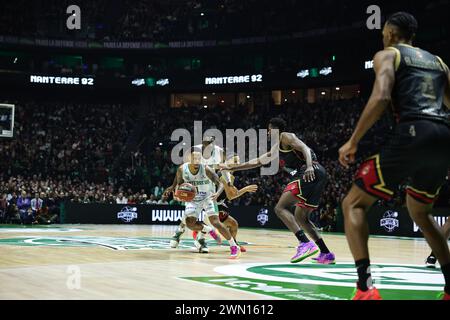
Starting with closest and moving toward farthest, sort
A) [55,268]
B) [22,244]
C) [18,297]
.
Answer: [18,297]
[55,268]
[22,244]

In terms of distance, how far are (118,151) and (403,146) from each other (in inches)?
1357

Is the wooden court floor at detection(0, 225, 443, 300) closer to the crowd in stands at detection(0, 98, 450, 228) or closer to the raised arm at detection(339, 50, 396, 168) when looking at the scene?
the raised arm at detection(339, 50, 396, 168)

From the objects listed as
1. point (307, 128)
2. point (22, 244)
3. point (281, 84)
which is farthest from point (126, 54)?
point (22, 244)

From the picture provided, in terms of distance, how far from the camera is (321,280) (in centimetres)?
771

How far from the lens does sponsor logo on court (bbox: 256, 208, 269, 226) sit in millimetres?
28125

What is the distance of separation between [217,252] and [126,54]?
110 feet

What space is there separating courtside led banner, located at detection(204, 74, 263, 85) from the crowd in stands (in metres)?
1.67

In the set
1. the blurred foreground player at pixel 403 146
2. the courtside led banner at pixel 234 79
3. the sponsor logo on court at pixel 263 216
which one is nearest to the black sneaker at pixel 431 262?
the blurred foreground player at pixel 403 146

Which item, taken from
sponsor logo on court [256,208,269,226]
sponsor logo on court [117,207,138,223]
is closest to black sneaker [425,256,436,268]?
sponsor logo on court [256,208,269,226]

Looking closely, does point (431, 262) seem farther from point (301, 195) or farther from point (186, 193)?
point (186, 193)
